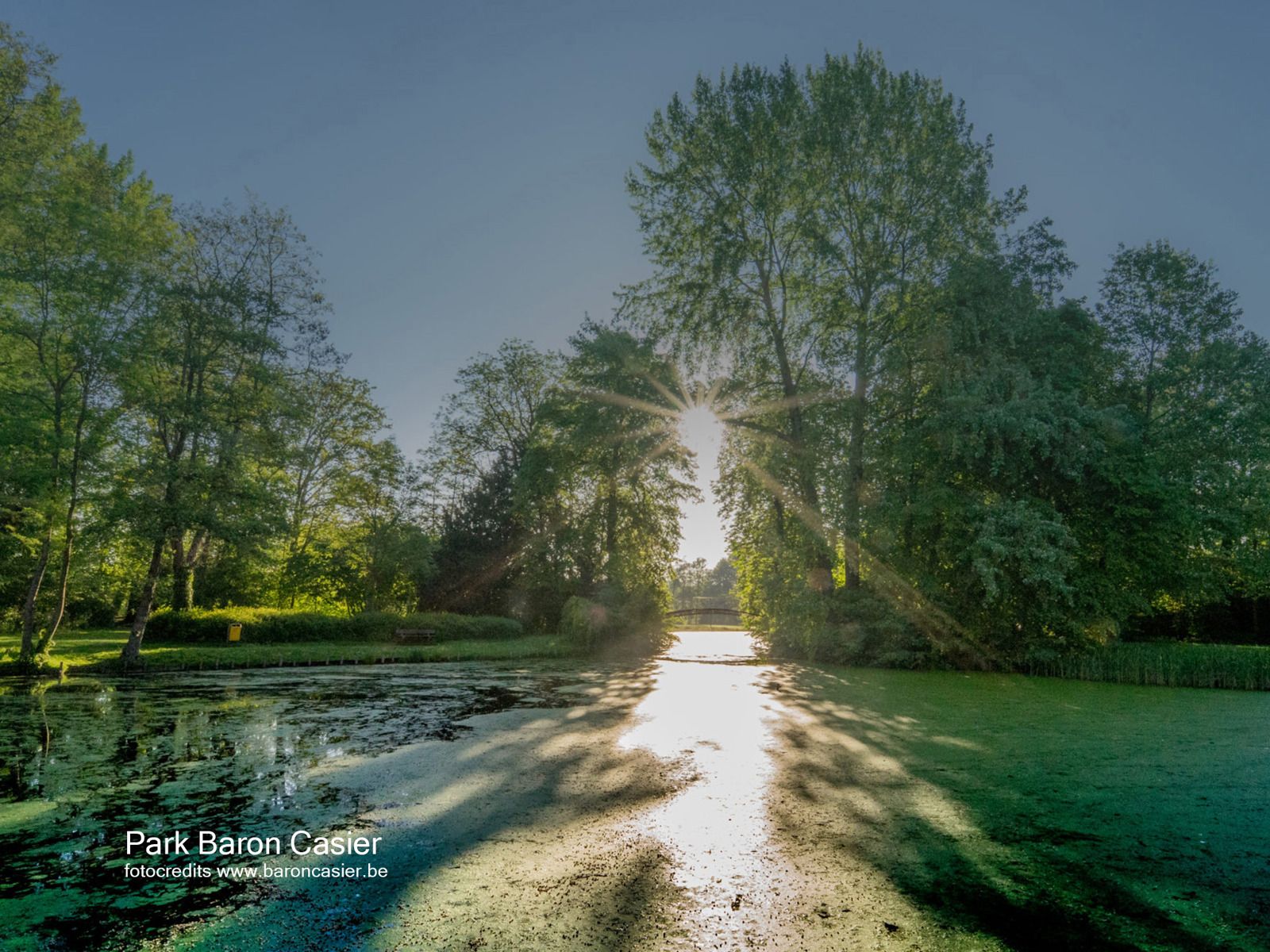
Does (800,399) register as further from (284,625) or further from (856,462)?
(284,625)

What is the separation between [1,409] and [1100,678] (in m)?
22.1

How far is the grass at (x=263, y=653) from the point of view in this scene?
12.2 metres

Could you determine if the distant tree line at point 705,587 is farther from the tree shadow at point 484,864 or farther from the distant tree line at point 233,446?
the tree shadow at point 484,864

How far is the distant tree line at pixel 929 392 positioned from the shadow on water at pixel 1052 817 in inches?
234

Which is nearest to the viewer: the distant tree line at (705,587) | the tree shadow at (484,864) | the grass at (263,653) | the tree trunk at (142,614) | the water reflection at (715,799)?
the tree shadow at (484,864)

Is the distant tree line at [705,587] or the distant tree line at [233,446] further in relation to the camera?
the distant tree line at [705,587]

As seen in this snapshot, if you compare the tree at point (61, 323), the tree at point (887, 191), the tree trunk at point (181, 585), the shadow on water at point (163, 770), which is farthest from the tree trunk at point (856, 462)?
the tree trunk at point (181, 585)

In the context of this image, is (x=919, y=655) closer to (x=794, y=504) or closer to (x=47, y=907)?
(x=794, y=504)

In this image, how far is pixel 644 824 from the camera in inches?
155

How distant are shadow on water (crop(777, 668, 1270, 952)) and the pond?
22mm

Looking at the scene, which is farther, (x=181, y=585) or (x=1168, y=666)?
(x=181, y=585)

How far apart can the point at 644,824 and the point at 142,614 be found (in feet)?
43.1

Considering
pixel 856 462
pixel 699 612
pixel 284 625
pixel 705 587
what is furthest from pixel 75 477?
pixel 705 587

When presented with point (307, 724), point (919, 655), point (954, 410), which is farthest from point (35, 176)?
point (919, 655)
